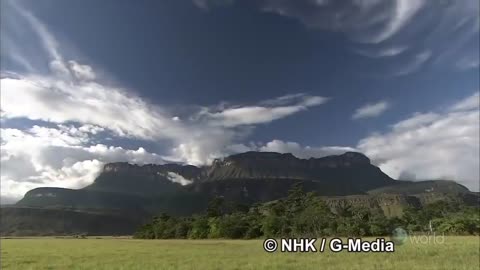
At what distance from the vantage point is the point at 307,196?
182625mm

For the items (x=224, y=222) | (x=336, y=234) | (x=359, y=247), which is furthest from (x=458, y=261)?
(x=224, y=222)

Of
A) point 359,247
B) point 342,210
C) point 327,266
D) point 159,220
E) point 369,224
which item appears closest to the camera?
point 327,266

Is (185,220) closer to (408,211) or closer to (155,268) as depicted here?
(408,211)

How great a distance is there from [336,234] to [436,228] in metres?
33.1

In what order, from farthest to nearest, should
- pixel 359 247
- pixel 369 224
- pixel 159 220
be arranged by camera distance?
pixel 159 220, pixel 369 224, pixel 359 247

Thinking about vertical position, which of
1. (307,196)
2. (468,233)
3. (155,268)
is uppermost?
(307,196)

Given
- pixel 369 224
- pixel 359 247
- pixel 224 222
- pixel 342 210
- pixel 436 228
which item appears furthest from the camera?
pixel 342 210

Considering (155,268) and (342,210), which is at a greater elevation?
(342,210)

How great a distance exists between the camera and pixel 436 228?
429 ft

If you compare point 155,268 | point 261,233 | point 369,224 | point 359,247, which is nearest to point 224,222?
point 261,233

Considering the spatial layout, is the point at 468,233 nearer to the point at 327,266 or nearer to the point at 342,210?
the point at 342,210

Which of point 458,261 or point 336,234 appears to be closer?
point 458,261

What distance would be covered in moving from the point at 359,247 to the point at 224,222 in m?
93.4

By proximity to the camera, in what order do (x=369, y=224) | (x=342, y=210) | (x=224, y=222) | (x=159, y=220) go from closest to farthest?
(x=369, y=224)
(x=224, y=222)
(x=342, y=210)
(x=159, y=220)
